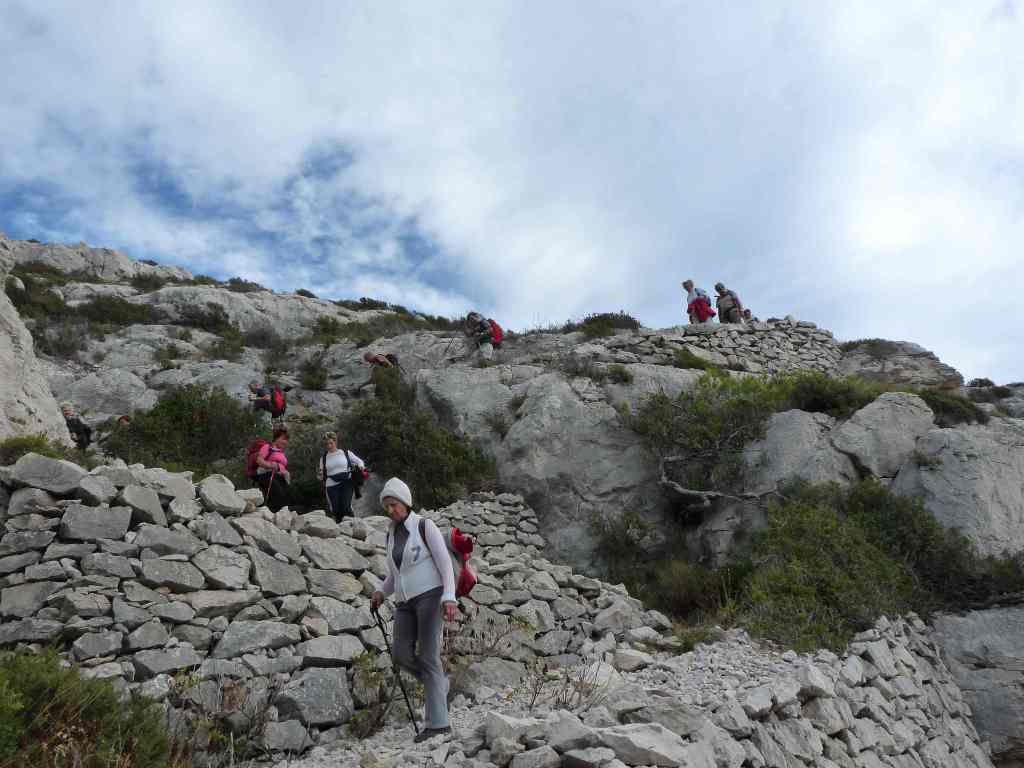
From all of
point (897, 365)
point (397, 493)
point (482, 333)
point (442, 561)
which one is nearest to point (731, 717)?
point (442, 561)

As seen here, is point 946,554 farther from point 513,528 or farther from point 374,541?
point 374,541

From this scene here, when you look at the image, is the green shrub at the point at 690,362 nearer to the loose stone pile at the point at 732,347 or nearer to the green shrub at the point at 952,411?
the loose stone pile at the point at 732,347

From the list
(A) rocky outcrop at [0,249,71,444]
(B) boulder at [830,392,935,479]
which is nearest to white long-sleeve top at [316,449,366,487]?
(A) rocky outcrop at [0,249,71,444]

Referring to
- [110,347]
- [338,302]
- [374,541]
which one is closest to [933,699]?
[374,541]

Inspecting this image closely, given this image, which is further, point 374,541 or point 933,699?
point 374,541

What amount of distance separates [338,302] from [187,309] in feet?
23.9

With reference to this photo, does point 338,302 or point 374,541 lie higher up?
point 338,302

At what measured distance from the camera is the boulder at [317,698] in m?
5.24

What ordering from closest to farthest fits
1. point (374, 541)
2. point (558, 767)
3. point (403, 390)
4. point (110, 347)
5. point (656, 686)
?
1. point (558, 767)
2. point (656, 686)
3. point (374, 541)
4. point (403, 390)
5. point (110, 347)

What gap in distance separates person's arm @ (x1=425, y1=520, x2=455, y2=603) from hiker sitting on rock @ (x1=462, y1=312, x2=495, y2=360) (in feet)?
38.1

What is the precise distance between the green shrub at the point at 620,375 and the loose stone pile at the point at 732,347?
904 millimetres

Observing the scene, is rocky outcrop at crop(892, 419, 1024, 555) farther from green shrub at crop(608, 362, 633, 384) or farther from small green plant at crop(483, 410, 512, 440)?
small green plant at crop(483, 410, 512, 440)

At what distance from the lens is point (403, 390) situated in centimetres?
1492

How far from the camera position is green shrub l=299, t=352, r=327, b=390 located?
1709 centimetres
